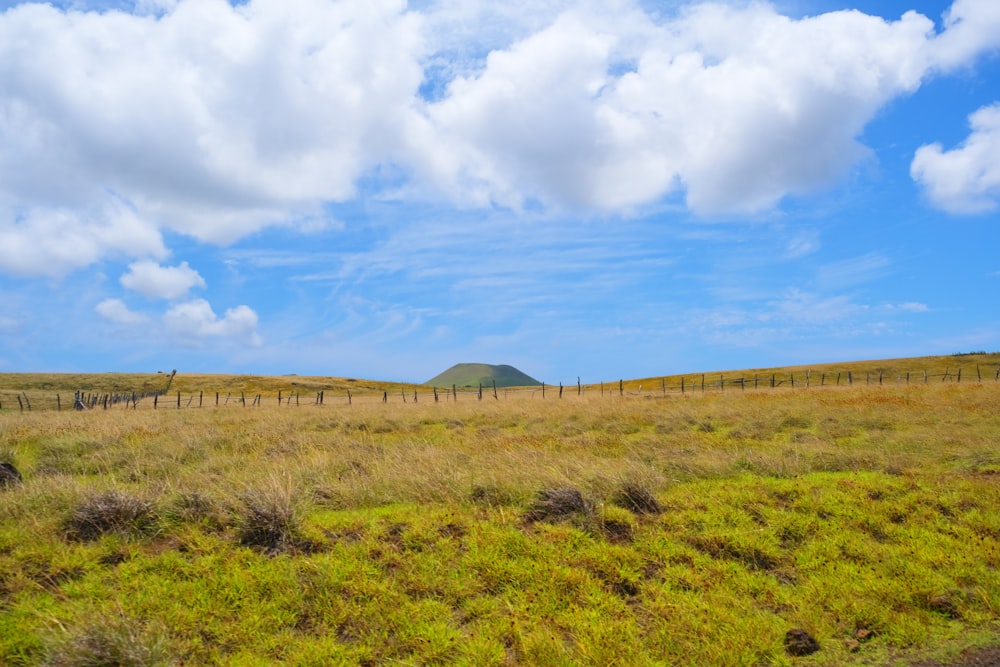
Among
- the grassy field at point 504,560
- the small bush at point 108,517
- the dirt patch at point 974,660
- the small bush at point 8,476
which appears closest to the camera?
the dirt patch at point 974,660

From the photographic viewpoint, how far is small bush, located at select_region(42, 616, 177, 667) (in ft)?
15.9

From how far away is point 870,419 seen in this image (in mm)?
18750

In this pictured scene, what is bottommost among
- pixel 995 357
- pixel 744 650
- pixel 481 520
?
pixel 744 650

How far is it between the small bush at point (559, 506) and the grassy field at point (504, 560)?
0.10ft

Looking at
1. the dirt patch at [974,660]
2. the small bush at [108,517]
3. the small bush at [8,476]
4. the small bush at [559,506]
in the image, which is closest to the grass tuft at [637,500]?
the small bush at [559,506]

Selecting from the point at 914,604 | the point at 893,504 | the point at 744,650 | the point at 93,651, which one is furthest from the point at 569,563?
the point at 893,504

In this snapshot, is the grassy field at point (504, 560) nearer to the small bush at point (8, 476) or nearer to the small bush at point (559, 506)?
the small bush at point (559, 506)

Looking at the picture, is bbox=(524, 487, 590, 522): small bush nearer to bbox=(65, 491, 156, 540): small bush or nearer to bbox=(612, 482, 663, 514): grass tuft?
bbox=(612, 482, 663, 514): grass tuft

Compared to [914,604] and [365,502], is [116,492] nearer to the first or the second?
[365,502]

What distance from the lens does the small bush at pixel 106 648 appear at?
485cm

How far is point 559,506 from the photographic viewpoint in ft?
27.4

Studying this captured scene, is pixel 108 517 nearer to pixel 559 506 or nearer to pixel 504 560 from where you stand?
pixel 504 560

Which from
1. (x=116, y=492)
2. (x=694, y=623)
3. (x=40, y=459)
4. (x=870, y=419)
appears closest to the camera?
(x=694, y=623)

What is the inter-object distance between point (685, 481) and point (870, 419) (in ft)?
39.0
